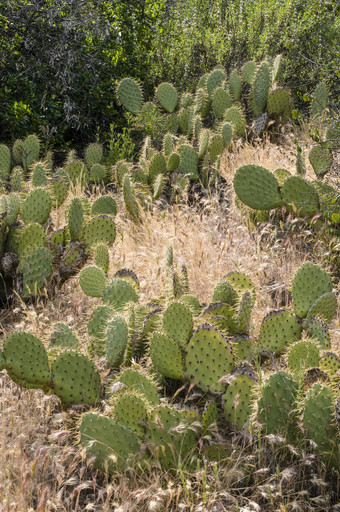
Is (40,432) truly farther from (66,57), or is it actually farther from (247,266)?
(66,57)

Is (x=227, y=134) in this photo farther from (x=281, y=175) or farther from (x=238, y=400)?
(x=238, y=400)

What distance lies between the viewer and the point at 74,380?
2451 millimetres

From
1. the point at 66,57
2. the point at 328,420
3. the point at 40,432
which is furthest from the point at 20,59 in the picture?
the point at 328,420

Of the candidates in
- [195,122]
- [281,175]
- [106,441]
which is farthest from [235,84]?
[106,441]

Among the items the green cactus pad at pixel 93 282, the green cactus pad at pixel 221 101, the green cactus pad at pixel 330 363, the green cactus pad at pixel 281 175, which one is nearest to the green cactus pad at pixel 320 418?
A: the green cactus pad at pixel 330 363

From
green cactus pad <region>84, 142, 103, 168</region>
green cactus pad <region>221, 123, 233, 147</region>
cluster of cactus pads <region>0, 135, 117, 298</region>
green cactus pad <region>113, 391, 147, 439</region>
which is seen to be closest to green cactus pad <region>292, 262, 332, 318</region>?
green cactus pad <region>113, 391, 147, 439</region>

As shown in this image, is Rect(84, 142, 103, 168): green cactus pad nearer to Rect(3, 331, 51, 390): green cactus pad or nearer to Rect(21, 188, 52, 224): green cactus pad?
Rect(21, 188, 52, 224): green cactus pad

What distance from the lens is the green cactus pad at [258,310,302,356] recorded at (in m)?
2.68

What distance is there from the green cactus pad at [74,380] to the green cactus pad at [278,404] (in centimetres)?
74

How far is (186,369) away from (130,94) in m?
4.82

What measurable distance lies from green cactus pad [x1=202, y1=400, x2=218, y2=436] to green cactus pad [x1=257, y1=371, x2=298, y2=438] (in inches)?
8.0

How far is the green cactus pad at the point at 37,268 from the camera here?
3529 mm

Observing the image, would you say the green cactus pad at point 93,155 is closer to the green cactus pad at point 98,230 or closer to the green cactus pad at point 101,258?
the green cactus pad at point 98,230

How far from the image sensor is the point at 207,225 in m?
4.52
